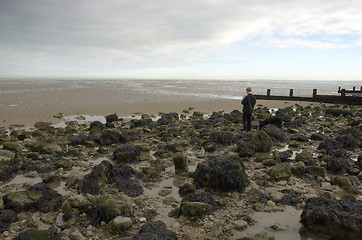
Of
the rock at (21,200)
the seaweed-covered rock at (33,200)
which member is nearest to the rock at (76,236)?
the seaweed-covered rock at (33,200)

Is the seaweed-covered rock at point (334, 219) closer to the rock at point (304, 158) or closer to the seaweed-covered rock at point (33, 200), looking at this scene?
the rock at point (304, 158)

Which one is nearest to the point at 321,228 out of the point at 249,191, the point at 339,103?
the point at 249,191

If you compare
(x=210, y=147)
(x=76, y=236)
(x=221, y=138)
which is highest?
(x=221, y=138)

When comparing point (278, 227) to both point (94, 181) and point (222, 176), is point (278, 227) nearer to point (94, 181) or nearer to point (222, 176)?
point (222, 176)

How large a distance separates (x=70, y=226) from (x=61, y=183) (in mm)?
2127

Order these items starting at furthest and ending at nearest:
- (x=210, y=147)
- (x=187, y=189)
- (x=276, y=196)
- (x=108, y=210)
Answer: (x=210, y=147) → (x=187, y=189) → (x=276, y=196) → (x=108, y=210)

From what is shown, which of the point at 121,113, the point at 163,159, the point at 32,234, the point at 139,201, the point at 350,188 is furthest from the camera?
the point at 121,113

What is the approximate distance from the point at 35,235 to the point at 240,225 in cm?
326

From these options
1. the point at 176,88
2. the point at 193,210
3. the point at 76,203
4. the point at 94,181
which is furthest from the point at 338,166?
the point at 176,88

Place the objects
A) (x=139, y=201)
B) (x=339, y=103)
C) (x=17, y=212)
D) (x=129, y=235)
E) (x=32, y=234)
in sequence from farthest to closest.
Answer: (x=339, y=103), (x=139, y=201), (x=17, y=212), (x=129, y=235), (x=32, y=234)

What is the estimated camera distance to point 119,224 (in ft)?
14.2

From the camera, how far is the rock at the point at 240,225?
440 centimetres

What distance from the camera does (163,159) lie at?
8125mm

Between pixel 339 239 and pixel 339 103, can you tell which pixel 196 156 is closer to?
pixel 339 239
